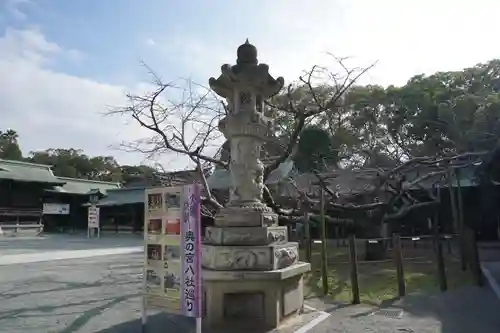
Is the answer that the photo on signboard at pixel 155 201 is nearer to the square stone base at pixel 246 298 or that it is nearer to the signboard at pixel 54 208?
the square stone base at pixel 246 298

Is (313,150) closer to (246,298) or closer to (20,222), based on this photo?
(246,298)

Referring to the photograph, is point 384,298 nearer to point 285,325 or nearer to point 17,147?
point 285,325

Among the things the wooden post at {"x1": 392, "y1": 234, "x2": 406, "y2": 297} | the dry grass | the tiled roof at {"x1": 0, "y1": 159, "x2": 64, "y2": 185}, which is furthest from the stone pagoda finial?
the tiled roof at {"x1": 0, "y1": 159, "x2": 64, "y2": 185}

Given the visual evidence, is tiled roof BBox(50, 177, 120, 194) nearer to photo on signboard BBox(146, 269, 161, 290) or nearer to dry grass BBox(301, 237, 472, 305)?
dry grass BBox(301, 237, 472, 305)

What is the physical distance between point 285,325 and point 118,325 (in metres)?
2.65

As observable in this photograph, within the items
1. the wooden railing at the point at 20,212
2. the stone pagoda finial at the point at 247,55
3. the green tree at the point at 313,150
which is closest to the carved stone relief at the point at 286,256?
the stone pagoda finial at the point at 247,55

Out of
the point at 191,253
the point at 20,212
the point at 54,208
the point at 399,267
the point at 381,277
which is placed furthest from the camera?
the point at 54,208

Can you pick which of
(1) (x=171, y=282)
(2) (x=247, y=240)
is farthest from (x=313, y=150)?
(1) (x=171, y=282)

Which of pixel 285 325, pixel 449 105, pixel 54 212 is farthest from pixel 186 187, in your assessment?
pixel 54 212

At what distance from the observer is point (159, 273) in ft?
18.7

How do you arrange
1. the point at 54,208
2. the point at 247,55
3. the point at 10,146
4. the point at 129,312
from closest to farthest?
the point at 247,55
the point at 129,312
the point at 54,208
the point at 10,146

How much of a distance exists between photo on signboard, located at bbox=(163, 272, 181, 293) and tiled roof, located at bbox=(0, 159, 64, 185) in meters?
33.6

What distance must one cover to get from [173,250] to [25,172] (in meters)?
37.0

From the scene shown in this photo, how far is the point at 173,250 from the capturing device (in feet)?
18.2
